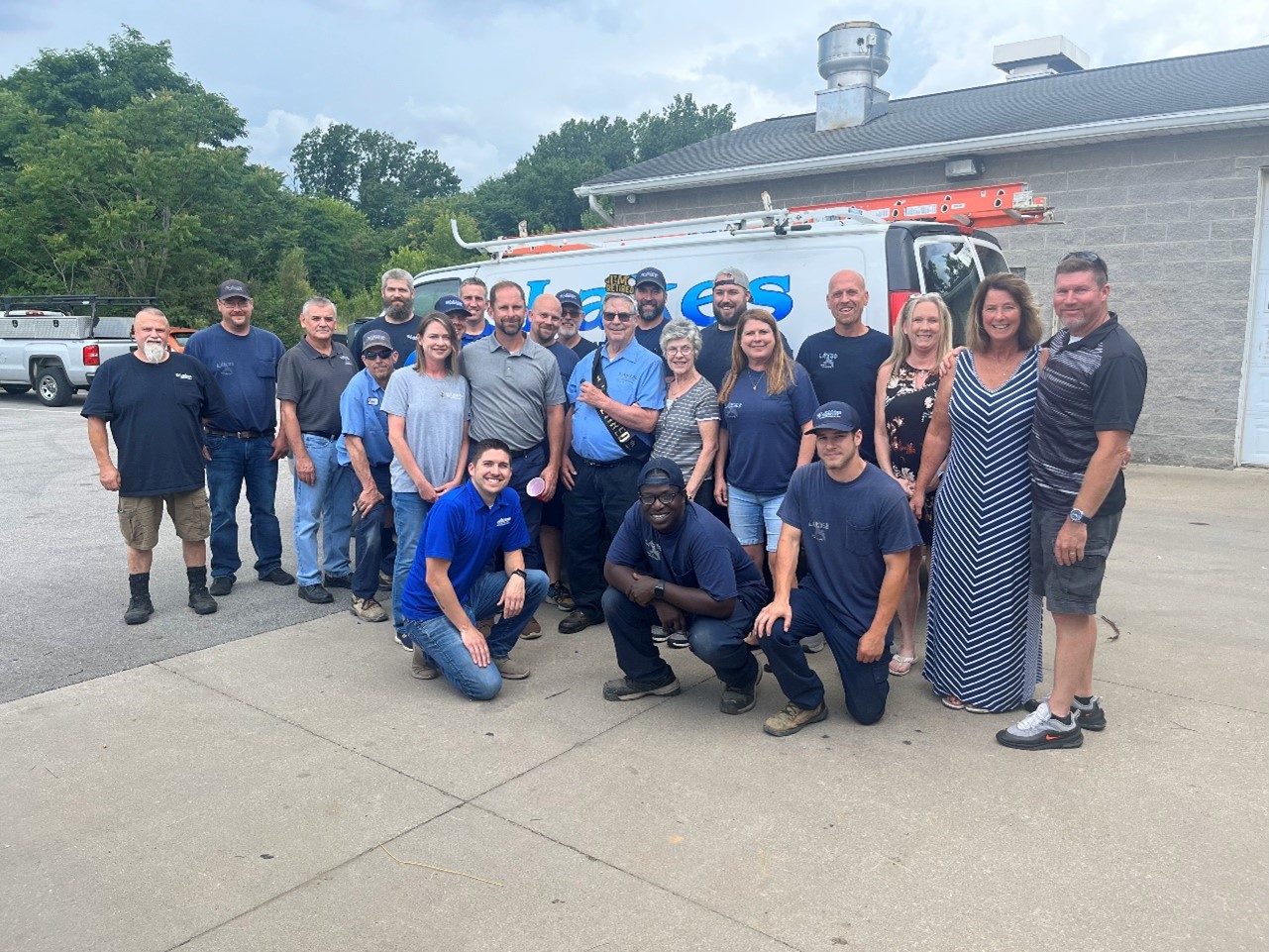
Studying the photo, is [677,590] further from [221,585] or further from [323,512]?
[221,585]

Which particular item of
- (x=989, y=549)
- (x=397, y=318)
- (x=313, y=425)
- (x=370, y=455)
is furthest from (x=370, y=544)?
(x=989, y=549)

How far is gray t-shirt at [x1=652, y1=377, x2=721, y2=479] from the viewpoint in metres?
5.20

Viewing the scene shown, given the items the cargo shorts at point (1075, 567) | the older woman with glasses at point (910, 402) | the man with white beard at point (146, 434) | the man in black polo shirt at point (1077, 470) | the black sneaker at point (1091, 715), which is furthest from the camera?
the man with white beard at point (146, 434)

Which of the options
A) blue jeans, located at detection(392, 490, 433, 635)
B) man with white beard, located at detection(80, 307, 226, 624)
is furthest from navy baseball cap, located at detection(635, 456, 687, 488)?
man with white beard, located at detection(80, 307, 226, 624)

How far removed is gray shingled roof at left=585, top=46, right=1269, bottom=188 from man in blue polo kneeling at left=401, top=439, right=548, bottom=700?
8884 mm

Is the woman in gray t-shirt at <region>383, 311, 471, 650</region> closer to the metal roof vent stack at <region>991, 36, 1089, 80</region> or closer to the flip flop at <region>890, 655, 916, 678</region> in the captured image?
the flip flop at <region>890, 655, 916, 678</region>

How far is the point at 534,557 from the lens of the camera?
233 inches

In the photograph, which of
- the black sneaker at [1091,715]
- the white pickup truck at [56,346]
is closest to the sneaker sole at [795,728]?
the black sneaker at [1091,715]

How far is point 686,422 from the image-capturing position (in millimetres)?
5250

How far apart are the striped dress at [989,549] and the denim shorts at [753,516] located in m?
0.87

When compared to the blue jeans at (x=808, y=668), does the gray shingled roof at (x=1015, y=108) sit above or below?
above

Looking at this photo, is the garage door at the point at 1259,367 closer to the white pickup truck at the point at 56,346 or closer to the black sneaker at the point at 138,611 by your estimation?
the black sneaker at the point at 138,611

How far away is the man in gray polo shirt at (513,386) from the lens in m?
5.44

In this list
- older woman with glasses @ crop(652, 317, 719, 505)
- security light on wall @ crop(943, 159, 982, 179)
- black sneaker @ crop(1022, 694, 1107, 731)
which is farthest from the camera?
security light on wall @ crop(943, 159, 982, 179)
